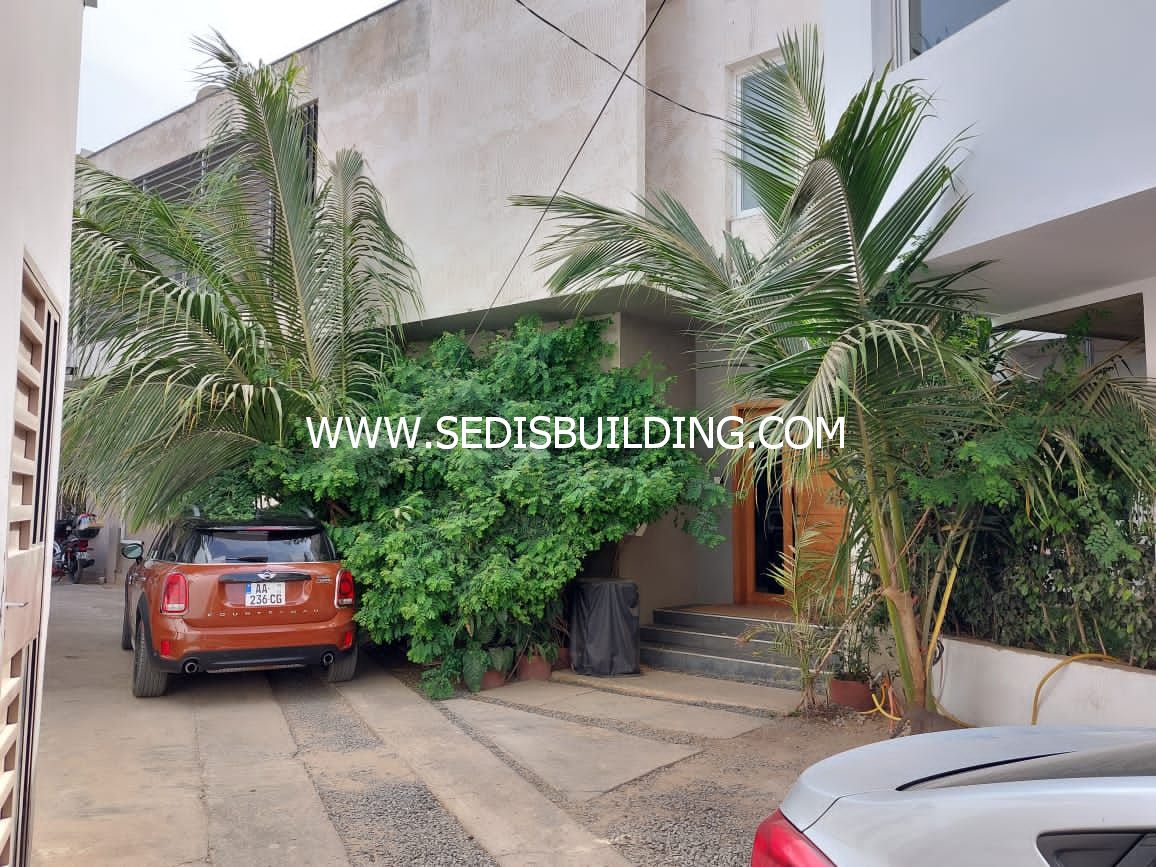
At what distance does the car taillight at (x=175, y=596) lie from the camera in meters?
7.29

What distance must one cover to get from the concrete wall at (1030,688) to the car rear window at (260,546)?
4.99 meters

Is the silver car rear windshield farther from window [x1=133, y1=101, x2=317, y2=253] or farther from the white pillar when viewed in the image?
window [x1=133, y1=101, x2=317, y2=253]

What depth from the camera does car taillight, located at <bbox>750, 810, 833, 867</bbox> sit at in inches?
74.1

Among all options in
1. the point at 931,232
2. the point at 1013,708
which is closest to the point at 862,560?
the point at 1013,708

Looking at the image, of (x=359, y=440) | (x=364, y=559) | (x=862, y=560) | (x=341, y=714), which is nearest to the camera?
(x=862, y=560)

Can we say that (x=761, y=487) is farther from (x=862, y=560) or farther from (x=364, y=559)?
(x=364, y=559)

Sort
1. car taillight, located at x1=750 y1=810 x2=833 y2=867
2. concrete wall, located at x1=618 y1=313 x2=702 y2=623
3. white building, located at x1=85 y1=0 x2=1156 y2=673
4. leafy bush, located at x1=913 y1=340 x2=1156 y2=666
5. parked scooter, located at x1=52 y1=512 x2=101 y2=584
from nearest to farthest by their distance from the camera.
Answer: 1. car taillight, located at x1=750 y1=810 x2=833 y2=867
2. white building, located at x1=85 y1=0 x2=1156 y2=673
3. leafy bush, located at x1=913 y1=340 x2=1156 y2=666
4. concrete wall, located at x1=618 y1=313 x2=702 y2=623
5. parked scooter, located at x1=52 y1=512 x2=101 y2=584

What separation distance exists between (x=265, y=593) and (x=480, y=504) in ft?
6.15

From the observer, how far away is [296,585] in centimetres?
763

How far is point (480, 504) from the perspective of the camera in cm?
810

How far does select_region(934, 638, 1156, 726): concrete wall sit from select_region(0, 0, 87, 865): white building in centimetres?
524

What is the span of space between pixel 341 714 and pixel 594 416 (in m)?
3.47

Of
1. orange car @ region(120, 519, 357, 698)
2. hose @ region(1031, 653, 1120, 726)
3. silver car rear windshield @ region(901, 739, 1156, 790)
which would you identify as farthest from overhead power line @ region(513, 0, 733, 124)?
silver car rear windshield @ region(901, 739, 1156, 790)

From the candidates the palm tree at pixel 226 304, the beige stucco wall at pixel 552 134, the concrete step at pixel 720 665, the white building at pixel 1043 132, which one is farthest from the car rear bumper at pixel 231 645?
the white building at pixel 1043 132
